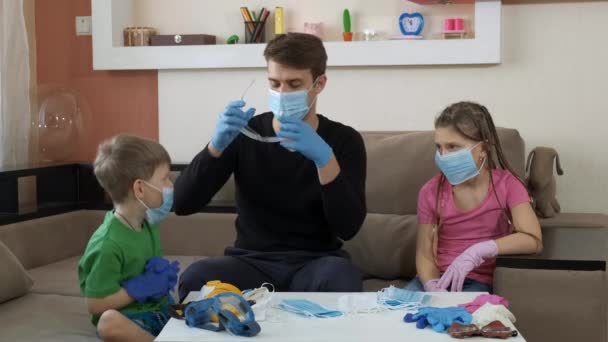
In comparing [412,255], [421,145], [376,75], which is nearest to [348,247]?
[412,255]

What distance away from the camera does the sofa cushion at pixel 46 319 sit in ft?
6.98

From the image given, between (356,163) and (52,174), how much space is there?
1.50m

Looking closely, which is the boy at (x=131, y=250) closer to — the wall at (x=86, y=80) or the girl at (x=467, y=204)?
the girl at (x=467, y=204)

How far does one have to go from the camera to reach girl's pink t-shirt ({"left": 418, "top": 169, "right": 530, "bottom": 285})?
8.06 feet

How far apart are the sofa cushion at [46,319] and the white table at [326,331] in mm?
529

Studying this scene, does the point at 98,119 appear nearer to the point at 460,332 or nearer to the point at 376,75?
the point at 376,75

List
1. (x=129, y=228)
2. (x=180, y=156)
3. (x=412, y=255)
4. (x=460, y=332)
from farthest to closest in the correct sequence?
1. (x=180, y=156)
2. (x=412, y=255)
3. (x=129, y=228)
4. (x=460, y=332)

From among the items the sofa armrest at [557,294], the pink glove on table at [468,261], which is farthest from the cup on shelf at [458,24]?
the sofa armrest at [557,294]

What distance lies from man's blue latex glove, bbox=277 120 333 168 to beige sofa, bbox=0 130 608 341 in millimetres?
582

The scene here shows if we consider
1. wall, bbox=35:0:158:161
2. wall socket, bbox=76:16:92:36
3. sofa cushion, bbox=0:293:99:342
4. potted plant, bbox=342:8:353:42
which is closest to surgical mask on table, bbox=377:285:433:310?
sofa cushion, bbox=0:293:99:342

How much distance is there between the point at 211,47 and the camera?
3385mm

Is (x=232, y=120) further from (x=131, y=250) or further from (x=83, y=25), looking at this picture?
(x=83, y=25)

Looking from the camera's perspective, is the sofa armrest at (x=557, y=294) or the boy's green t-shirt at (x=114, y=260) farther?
the sofa armrest at (x=557, y=294)

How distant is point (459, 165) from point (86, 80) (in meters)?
1.92
